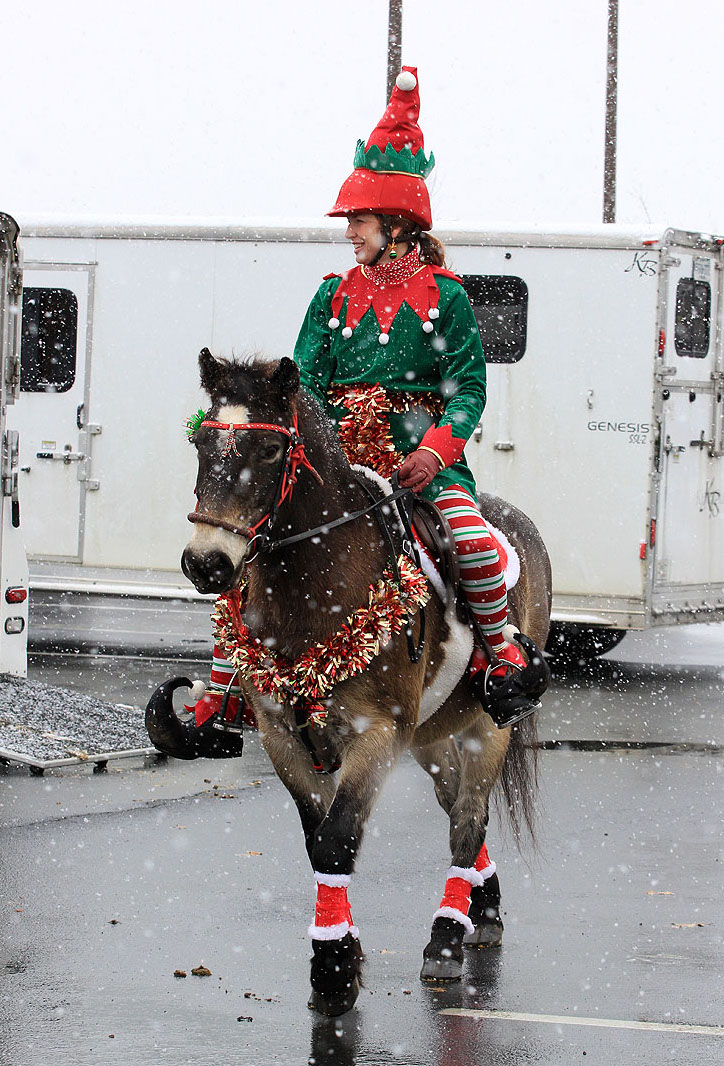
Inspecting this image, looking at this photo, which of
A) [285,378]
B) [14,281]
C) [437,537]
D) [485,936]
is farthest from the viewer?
[14,281]

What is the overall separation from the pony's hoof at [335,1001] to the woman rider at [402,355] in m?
1.18

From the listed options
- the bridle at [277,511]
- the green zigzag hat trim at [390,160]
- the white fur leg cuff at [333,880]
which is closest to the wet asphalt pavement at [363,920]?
the white fur leg cuff at [333,880]

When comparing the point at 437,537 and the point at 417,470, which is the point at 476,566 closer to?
the point at 437,537

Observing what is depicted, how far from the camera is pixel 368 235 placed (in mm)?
5449

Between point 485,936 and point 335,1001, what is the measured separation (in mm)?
1279

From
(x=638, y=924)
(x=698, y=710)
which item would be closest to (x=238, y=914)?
(x=638, y=924)

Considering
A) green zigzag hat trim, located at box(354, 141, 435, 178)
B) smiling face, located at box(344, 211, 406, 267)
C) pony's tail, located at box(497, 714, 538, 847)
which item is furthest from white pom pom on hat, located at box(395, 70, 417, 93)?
pony's tail, located at box(497, 714, 538, 847)

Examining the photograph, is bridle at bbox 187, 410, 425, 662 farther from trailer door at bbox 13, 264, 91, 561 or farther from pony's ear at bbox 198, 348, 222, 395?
trailer door at bbox 13, 264, 91, 561

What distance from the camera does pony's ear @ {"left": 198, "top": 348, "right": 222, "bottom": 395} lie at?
15.2 ft

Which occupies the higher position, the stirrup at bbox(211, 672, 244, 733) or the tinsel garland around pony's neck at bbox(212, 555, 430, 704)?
the tinsel garland around pony's neck at bbox(212, 555, 430, 704)

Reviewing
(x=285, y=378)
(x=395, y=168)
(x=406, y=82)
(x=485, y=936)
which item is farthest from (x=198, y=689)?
(x=406, y=82)

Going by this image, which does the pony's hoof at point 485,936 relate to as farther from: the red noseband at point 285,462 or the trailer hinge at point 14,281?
the trailer hinge at point 14,281

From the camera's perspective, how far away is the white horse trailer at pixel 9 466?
32.1 ft

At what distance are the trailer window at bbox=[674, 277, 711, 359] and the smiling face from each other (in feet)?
25.3
